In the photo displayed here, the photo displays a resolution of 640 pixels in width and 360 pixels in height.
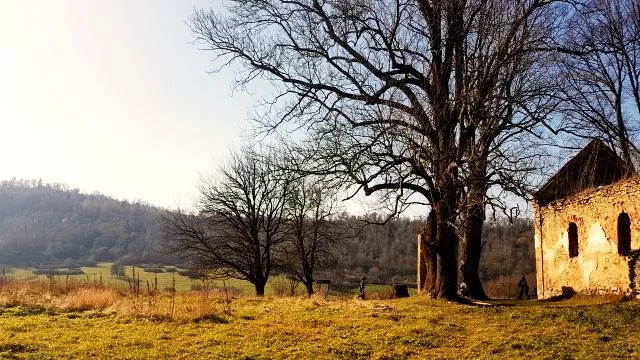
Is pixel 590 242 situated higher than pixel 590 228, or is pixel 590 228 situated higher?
pixel 590 228

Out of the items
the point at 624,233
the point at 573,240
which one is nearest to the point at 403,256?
the point at 573,240

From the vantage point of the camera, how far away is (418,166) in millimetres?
13234

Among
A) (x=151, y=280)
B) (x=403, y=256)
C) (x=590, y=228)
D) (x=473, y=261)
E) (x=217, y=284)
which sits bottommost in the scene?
(x=151, y=280)

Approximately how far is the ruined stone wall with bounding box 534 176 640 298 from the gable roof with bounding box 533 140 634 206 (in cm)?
88

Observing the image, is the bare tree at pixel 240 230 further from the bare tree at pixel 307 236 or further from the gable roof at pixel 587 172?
the gable roof at pixel 587 172

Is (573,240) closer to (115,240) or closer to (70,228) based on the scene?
(115,240)

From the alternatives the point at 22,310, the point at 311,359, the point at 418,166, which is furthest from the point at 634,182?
the point at 22,310

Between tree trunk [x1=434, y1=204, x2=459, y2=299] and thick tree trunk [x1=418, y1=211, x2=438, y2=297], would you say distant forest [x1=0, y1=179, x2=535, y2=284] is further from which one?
tree trunk [x1=434, y1=204, x2=459, y2=299]

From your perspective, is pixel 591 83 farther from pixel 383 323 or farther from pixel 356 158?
pixel 383 323

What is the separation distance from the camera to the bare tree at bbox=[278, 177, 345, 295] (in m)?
28.9

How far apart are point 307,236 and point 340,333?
19890 millimetres

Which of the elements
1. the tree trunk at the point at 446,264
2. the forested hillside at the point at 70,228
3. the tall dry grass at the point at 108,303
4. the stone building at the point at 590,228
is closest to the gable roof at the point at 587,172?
the stone building at the point at 590,228

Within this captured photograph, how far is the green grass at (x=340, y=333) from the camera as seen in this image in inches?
318

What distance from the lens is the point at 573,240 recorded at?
18.9 metres
